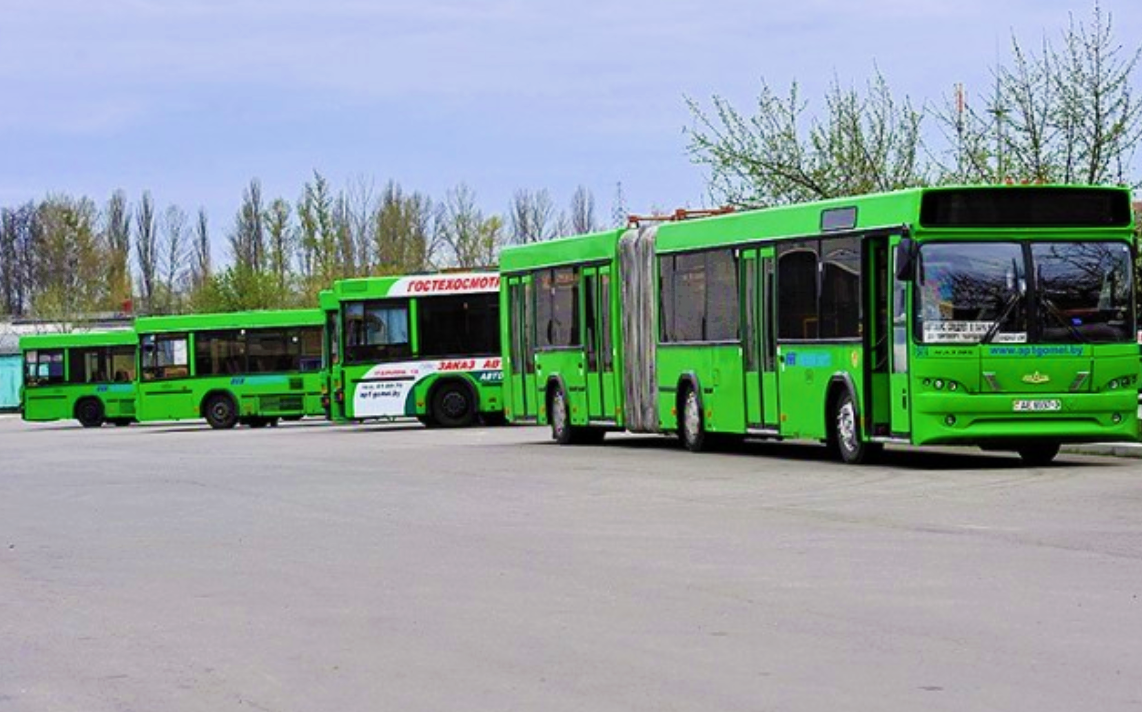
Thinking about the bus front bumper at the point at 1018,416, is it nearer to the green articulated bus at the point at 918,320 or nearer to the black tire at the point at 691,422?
the green articulated bus at the point at 918,320

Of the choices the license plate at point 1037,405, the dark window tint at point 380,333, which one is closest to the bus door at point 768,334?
the license plate at point 1037,405

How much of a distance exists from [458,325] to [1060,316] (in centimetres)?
2450

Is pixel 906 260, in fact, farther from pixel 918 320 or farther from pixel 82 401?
pixel 82 401

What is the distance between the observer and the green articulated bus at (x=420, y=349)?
49062 mm

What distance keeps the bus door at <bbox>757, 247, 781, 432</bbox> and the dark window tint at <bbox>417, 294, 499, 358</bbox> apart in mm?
19518

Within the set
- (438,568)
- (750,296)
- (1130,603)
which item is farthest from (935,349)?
(1130,603)

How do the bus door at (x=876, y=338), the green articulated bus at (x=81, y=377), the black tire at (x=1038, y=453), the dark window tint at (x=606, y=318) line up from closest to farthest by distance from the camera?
the bus door at (x=876, y=338) < the black tire at (x=1038, y=453) < the dark window tint at (x=606, y=318) < the green articulated bus at (x=81, y=377)

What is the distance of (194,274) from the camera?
452 feet

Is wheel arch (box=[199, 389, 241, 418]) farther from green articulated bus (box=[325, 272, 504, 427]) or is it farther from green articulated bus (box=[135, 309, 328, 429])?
green articulated bus (box=[325, 272, 504, 427])

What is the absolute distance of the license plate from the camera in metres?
25.5

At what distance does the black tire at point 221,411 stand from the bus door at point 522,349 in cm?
2136

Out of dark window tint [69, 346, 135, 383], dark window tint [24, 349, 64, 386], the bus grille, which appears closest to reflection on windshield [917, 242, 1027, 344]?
the bus grille

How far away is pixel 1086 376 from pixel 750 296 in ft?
17.7

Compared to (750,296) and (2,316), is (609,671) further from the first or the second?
(2,316)
